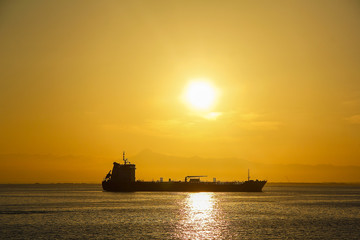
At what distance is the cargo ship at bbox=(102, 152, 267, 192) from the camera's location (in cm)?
14388

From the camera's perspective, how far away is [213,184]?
163625mm

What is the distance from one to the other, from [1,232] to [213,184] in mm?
120871

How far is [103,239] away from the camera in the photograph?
4500 cm

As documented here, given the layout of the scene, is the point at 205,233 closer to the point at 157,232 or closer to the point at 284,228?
the point at 157,232

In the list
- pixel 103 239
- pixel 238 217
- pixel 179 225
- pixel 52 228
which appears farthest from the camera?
pixel 238 217

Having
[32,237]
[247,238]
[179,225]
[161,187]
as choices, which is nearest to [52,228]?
[32,237]

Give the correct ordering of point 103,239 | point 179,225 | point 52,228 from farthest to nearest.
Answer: point 179,225 < point 52,228 < point 103,239

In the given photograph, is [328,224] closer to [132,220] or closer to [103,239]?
[132,220]

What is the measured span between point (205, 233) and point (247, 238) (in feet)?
18.6

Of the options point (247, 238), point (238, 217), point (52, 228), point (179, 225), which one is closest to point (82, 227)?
point (52, 228)

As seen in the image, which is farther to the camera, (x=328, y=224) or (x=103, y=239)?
(x=328, y=224)

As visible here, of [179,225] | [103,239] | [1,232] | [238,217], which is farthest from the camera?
[238,217]

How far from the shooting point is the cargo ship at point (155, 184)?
143875 millimetres

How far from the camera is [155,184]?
163 meters
